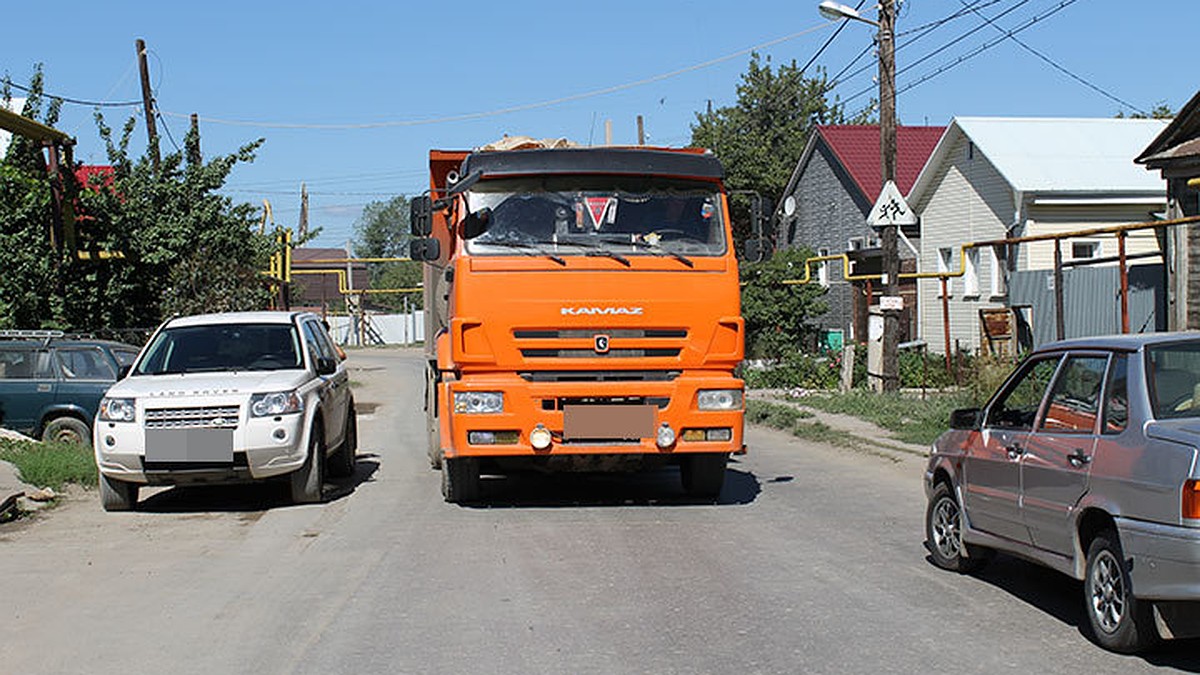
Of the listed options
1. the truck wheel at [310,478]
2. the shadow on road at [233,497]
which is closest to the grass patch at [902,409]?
the shadow on road at [233,497]

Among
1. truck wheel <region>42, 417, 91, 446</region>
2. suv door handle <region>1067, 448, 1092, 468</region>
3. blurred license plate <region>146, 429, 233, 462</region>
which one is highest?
suv door handle <region>1067, 448, 1092, 468</region>

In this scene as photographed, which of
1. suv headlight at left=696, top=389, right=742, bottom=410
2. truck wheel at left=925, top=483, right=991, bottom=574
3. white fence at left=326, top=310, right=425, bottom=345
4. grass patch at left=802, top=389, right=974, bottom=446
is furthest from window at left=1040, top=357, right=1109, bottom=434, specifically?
white fence at left=326, top=310, right=425, bottom=345

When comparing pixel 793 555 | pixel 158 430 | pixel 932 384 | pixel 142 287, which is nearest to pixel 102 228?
pixel 142 287

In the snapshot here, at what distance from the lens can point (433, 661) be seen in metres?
6.16

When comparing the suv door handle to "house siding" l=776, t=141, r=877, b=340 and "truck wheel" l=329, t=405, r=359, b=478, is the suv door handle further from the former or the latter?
"house siding" l=776, t=141, r=877, b=340

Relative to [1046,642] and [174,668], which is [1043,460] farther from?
[174,668]

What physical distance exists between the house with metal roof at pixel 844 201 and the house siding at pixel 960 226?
5.96 feet

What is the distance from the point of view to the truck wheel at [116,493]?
11.2 m

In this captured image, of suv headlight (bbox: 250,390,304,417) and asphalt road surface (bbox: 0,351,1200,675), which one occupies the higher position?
suv headlight (bbox: 250,390,304,417)

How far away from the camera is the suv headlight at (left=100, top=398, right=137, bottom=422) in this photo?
1092cm

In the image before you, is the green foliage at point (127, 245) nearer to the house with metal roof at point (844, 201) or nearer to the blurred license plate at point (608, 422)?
the blurred license plate at point (608, 422)

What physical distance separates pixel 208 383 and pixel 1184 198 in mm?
14097

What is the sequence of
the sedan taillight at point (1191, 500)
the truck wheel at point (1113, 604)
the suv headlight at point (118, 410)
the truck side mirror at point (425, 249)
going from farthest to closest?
the truck side mirror at point (425, 249) < the suv headlight at point (118, 410) < the truck wheel at point (1113, 604) < the sedan taillight at point (1191, 500)

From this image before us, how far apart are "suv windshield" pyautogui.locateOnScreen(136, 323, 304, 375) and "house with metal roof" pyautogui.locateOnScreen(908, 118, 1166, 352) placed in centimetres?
Result: 1488
